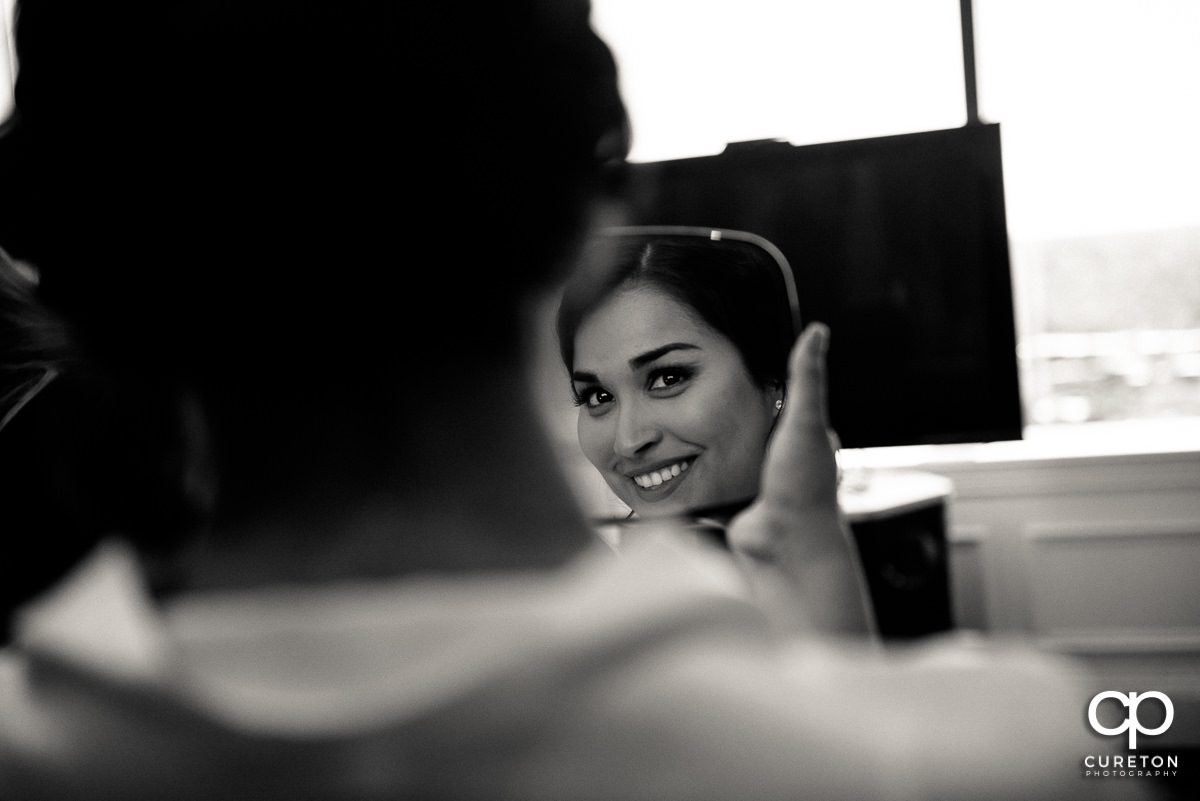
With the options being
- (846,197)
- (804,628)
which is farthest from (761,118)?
(804,628)

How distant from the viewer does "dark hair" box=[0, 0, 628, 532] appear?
10.3 inches

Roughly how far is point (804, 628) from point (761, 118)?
2.16 meters

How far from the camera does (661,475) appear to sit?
3.11 feet

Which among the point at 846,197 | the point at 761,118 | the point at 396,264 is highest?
the point at 761,118

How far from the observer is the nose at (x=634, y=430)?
37.1 inches

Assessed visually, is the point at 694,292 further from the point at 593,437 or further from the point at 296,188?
the point at 296,188

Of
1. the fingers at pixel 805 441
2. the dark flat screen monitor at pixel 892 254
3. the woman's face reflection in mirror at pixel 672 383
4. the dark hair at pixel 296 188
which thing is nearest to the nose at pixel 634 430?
the woman's face reflection in mirror at pixel 672 383

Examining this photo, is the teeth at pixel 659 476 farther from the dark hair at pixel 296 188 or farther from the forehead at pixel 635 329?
the dark hair at pixel 296 188

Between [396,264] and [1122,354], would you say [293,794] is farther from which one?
[1122,354]

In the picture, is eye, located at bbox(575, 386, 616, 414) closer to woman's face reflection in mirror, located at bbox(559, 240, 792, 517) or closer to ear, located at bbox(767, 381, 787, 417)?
woman's face reflection in mirror, located at bbox(559, 240, 792, 517)

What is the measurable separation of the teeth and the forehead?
100mm

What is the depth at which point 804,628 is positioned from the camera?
14.9 inches

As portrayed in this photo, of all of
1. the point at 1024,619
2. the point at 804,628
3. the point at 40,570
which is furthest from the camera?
the point at 1024,619

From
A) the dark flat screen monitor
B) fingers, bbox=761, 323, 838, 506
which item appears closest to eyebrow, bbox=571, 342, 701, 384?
fingers, bbox=761, 323, 838, 506
